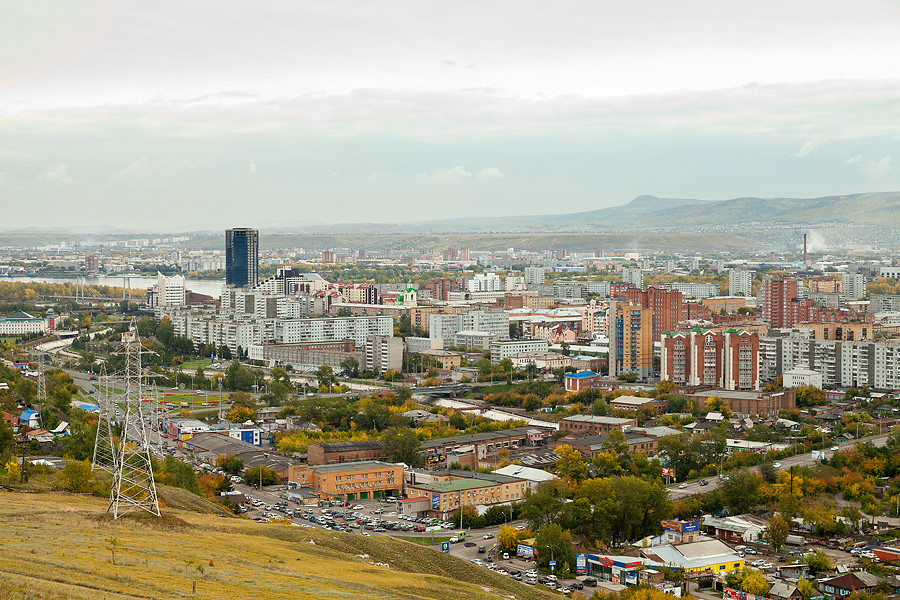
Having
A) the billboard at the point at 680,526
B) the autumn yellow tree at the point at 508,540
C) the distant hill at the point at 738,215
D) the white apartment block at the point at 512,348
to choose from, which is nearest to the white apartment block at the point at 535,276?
the white apartment block at the point at 512,348

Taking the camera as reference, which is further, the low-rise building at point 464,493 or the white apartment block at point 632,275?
the white apartment block at point 632,275

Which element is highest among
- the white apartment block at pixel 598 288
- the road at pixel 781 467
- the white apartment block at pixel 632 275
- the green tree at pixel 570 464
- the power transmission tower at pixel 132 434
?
the power transmission tower at pixel 132 434

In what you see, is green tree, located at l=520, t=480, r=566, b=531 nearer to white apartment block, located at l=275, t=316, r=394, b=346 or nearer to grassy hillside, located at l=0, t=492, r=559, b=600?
grassy hillside, located at l=0, t=492, r=559, b=600

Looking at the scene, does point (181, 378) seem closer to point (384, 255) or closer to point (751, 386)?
point (751, 386)

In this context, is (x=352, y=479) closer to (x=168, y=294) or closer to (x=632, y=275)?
(x=168, y=294)

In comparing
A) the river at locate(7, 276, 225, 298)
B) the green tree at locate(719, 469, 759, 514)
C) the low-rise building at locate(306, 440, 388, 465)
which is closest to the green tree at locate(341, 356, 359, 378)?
the low-rise building at locate(306, 440, 388, 465)

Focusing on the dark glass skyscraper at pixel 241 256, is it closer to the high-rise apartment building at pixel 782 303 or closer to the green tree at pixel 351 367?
the green tree at pixel 351 367
